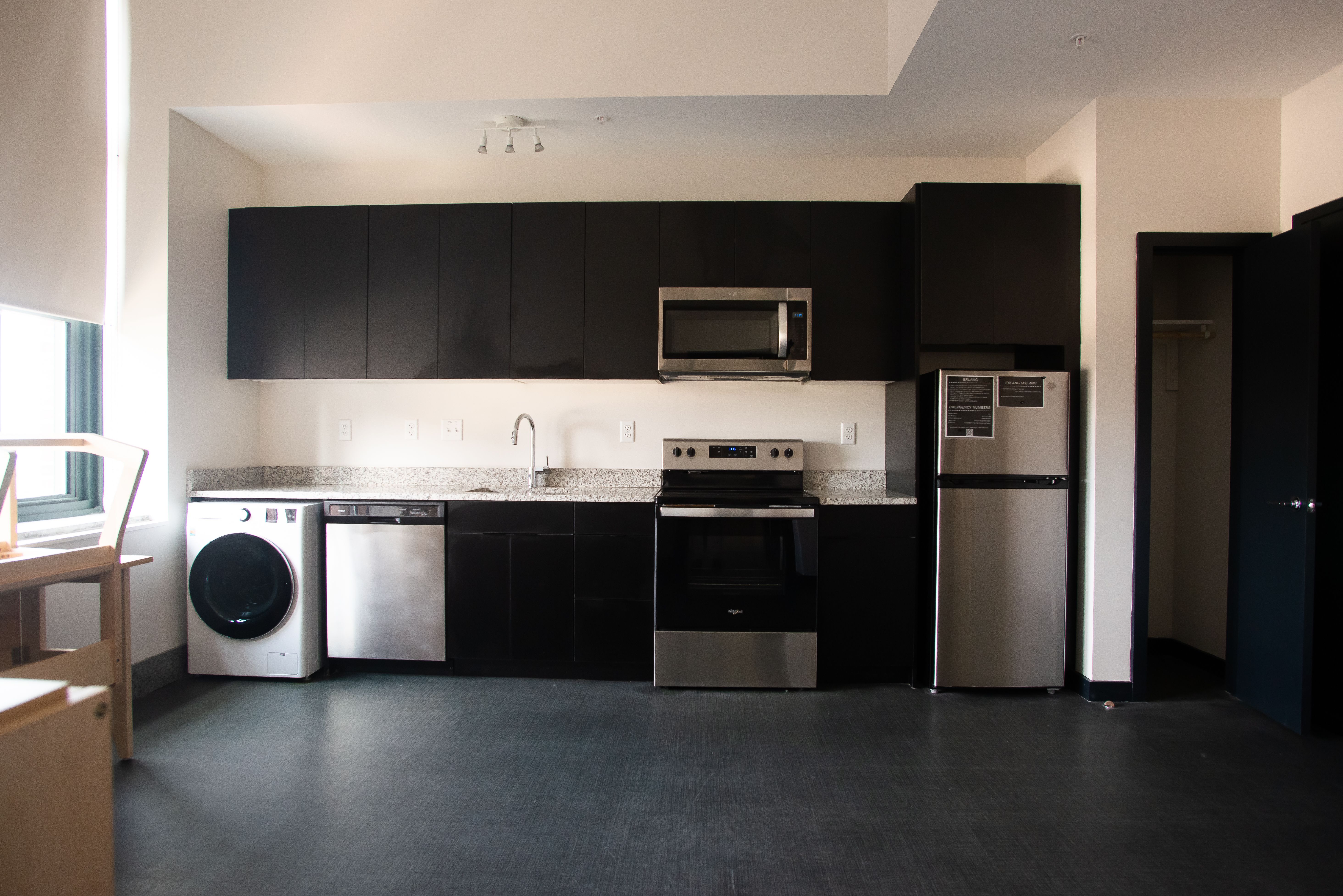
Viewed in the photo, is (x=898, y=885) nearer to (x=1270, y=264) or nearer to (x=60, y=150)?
(x=1270, y=264)

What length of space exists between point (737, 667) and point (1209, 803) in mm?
1623

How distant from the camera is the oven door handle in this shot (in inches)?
112

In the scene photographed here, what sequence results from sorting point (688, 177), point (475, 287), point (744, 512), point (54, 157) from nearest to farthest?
point (54, 157) < point (744, 512) < point (475, 287) < point (688, 177)

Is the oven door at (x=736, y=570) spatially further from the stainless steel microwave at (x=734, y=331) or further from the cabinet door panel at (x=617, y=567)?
the stainless steel microwave at (x=734, y=331)

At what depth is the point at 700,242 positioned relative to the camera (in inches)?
123

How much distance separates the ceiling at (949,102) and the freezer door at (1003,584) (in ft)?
5.51

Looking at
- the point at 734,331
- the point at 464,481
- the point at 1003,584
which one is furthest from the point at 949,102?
the point at 464,481

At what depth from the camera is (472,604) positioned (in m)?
2.97

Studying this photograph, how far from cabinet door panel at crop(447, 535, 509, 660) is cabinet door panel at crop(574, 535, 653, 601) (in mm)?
359

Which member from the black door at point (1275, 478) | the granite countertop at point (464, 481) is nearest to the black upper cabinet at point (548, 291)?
the granite countertop at point (464, 481)

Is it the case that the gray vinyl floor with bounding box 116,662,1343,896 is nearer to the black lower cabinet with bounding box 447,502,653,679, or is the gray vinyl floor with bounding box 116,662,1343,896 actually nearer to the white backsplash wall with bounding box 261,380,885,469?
the black lower cabinet with bounding box 447,502,653,679

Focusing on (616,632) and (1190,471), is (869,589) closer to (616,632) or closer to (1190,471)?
(616,632)

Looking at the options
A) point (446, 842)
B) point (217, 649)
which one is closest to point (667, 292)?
point (446, 842)

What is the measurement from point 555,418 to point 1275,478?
3.15 metres
